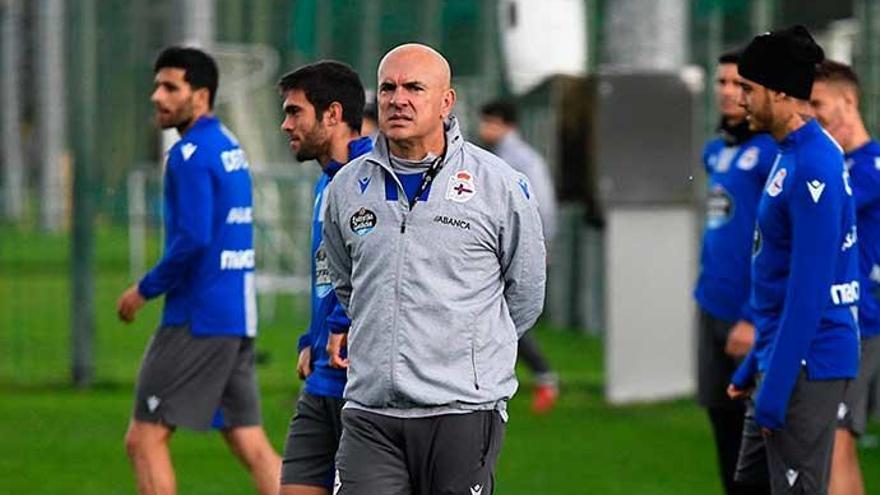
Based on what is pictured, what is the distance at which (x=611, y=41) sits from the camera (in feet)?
58.7

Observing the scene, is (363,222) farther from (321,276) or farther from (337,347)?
(321,276)

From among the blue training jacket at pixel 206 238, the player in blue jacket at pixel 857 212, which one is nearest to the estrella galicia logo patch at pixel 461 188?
the player in blue jacket at pixel 857 212

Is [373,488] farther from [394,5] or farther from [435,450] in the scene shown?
[394,5]

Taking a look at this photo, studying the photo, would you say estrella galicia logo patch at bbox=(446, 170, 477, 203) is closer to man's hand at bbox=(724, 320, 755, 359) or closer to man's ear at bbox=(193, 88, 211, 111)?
man's hand at bbox=(724, 320, 755, 359)

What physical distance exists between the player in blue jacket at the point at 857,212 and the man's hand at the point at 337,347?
207 cm

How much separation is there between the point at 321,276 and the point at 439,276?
1232 millimetres

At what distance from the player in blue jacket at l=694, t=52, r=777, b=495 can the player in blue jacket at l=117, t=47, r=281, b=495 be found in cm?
203

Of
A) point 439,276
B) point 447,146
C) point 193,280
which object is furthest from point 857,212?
point 193,280

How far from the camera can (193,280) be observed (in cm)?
1046

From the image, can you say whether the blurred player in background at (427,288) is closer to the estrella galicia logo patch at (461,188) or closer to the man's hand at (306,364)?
the estrella galicia logo patch at (461,188)

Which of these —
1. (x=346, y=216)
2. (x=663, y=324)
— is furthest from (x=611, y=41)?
(x=346, y=216)

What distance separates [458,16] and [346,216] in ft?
35.0

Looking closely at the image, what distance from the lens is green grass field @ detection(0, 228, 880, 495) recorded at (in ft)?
42.7

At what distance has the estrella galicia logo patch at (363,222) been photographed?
747 cm
